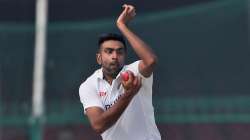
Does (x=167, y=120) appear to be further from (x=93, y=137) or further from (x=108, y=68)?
(x=108, y=68)

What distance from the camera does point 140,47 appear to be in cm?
578

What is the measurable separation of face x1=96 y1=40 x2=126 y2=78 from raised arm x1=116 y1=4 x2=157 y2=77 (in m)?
0.11

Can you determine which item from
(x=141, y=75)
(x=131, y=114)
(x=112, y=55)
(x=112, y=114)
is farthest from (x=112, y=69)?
(x=112, y=114)

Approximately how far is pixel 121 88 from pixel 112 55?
320mm

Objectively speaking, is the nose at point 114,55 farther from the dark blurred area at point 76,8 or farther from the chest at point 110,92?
the dark blurred area at point 76,8

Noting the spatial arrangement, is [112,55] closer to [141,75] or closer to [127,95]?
[141,75]

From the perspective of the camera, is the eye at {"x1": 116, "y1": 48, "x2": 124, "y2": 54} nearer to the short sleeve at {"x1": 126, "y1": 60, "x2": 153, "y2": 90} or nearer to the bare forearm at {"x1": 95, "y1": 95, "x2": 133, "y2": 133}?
the short sleeve at {"x1": 126, "y1": 60, "x2": 153, "y2": 90}

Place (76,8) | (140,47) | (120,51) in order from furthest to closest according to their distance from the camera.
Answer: (76,8)
(120,51)
(140,47)

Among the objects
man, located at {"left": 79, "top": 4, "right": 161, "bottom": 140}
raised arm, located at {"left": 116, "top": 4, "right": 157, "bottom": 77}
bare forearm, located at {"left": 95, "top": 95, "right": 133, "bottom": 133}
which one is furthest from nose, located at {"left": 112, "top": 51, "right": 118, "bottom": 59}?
bare forearm, located at {"left": 95, "top": 95, "right": 133, "bottom": 133}

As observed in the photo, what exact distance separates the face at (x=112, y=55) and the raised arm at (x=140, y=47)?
110 mm

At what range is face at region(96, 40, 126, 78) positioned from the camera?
19.3ft

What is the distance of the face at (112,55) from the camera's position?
5.87 metres

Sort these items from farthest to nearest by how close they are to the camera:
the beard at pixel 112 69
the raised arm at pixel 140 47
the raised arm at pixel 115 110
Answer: the beard at pixel 112 69
the raised arm at pixel 140 47
the raised arm at pixel 115 110

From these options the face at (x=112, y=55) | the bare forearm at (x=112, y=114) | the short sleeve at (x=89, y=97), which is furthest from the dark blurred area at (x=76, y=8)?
the bare forearm at (x=112, y=114)
